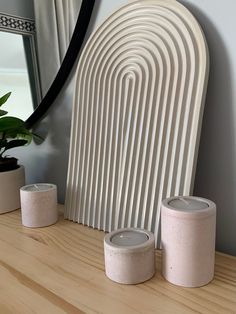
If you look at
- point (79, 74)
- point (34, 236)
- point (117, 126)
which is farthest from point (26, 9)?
point (34, 236)

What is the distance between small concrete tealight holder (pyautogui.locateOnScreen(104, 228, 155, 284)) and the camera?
0.39m

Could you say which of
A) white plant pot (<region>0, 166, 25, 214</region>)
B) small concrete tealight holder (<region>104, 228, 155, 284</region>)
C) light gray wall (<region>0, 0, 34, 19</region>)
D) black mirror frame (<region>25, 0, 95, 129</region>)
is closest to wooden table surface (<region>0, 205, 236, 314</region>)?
small concrete tealight holder (<region>104, 228, 155, 284</region>)

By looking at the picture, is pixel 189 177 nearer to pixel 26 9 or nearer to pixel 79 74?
pixel 79 74

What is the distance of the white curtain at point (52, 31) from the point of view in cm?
65

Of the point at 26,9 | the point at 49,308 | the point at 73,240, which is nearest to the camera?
the point at 49,308

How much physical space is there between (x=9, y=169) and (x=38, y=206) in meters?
0.17

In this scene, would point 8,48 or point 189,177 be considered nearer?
point 189,177

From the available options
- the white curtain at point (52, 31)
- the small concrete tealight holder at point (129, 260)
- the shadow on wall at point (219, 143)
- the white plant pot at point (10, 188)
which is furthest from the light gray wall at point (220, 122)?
the white plant pot at point (10, 188)

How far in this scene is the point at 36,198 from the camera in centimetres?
58

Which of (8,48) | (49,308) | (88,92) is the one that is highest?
(8,48)

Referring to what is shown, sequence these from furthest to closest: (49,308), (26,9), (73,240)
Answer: (26,9)
(73,240)
(49,308)

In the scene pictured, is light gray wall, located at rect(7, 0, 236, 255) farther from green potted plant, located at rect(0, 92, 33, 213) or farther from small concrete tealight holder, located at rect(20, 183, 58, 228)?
green potted plant, located at rect(0, 92, 33, 213)

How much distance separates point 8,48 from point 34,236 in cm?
54

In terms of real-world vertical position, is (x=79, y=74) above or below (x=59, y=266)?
above
